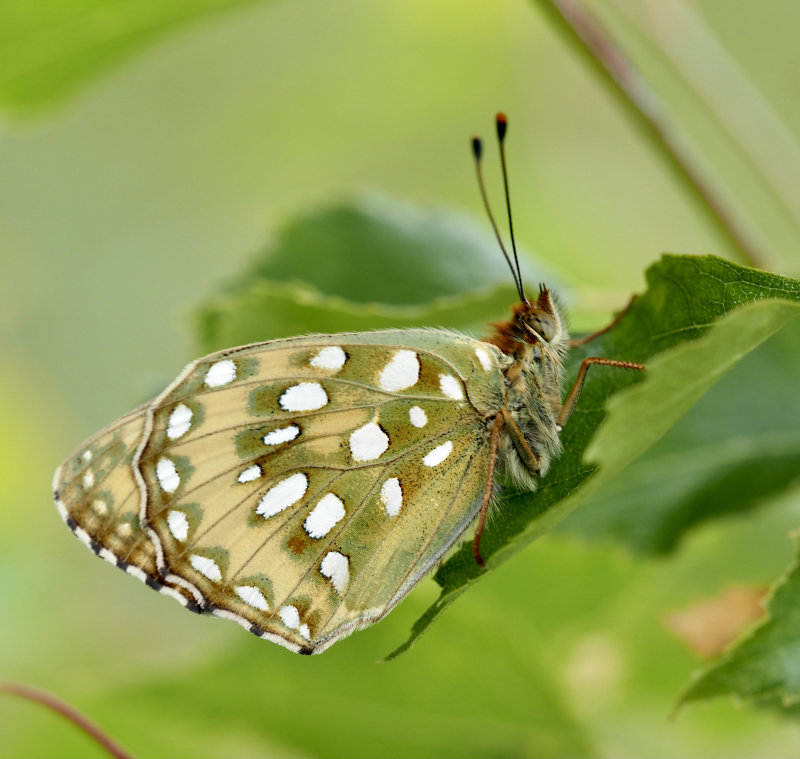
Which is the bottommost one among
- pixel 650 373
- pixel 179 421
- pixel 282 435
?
pixel 650 373

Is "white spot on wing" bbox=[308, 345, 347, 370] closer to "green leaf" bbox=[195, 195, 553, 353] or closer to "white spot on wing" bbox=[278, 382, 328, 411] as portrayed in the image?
"white spot on wing" bbox=[278, 382, 328, 411]

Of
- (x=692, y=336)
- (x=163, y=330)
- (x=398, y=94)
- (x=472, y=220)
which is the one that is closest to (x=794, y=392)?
(x=692, y=336)

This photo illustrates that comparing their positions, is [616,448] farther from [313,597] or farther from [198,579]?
[198,579]

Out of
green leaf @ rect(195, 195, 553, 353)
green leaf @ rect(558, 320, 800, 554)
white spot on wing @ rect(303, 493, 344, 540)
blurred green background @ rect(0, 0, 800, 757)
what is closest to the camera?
white spot on wing @ rect(303, 493, 344, 540)

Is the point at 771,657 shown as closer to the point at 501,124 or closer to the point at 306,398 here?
the point at 306,398

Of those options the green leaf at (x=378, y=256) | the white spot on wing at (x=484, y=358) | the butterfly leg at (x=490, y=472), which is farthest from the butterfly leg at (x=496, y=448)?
the green leaf at (x=378, y=256)

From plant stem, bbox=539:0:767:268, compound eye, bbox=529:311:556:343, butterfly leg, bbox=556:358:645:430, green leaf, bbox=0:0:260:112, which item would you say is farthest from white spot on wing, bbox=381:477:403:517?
green leaf, bbox=0:0:260:112

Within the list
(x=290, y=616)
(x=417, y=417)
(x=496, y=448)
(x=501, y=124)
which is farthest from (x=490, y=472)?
(x=501, y=124)
